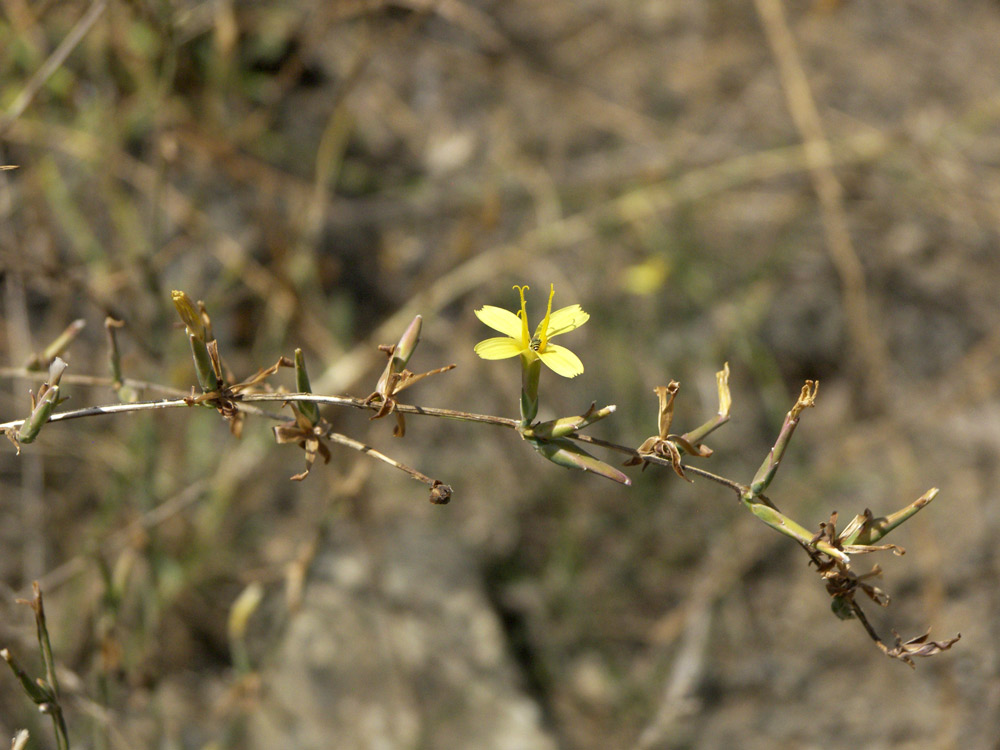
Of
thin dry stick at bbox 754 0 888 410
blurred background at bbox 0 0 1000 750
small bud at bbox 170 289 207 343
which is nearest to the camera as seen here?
small bud at bbox 170 289 207 343

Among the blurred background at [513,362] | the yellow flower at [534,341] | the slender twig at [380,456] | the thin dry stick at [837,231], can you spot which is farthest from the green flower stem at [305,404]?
the thin dry stick at [837,231]

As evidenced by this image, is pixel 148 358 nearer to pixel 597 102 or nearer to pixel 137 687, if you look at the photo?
pixel 137 687

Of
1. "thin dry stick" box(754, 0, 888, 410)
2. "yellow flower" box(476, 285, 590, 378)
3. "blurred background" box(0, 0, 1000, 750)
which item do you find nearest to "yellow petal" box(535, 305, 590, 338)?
"yellow flower" box(476, 285, 590, 378)

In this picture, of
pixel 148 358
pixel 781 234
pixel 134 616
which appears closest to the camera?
pixel 148 358

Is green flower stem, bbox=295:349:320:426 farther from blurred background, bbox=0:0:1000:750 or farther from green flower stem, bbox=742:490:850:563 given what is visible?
blurred background, bbox=0:0:1000:750

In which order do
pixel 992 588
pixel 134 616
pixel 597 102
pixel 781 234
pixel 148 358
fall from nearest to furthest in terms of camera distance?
1. pixel 148 358
2. pixel 134 616
3. pixel 992 588
4. pixel 781 234
5. pixel 597 102

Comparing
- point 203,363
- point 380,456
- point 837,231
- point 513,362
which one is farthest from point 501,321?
point 837,231

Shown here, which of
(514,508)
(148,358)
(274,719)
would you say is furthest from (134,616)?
(514,508)
